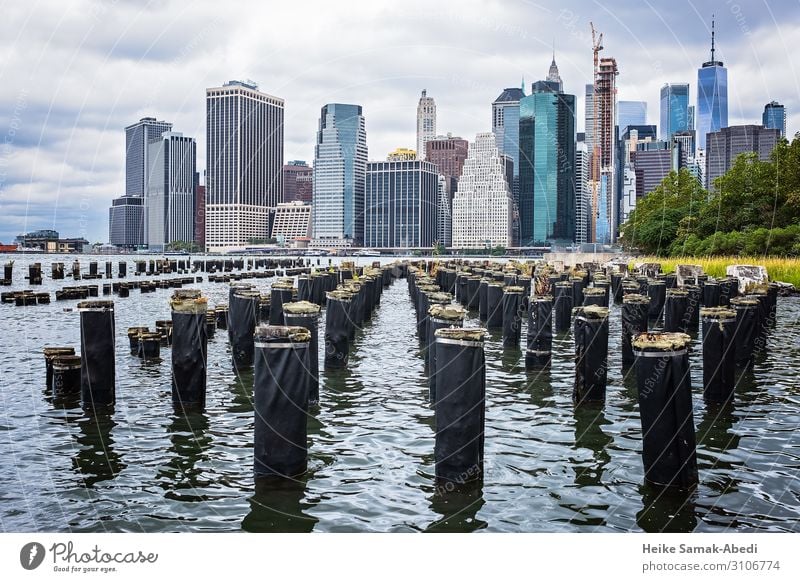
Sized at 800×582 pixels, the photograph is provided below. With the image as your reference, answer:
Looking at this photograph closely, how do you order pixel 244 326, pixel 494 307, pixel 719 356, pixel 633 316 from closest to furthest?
pixel 719 356 → pixel 244 326 → pixel 633 316 → pixel 494 307

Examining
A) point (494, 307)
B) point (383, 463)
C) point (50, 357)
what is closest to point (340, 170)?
point (494, 307)

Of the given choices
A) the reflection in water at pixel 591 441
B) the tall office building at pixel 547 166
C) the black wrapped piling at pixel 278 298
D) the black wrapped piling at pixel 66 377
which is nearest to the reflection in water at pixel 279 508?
the reflection in water at pixel 591 441

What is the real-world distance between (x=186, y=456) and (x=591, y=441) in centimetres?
585

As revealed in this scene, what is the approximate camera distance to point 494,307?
25500 mm

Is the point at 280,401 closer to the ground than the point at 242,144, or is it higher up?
closer to the ground

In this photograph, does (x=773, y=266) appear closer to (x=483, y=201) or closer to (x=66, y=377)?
(x=66, y=377)

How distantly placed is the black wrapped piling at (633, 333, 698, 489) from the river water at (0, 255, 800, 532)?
29cm

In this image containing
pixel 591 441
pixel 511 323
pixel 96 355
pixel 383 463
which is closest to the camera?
pixel 383 463

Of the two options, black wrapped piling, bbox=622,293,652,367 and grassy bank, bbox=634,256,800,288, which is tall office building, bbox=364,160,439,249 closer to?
grassy bank, bbox=634,256,800,288

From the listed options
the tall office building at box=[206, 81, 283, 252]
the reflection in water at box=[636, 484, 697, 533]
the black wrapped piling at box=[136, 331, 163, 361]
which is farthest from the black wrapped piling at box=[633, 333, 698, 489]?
the tall office building at box=[206, 81, 283, 252]

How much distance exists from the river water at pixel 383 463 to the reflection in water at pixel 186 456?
0.12 ft

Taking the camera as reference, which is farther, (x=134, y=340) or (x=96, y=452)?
(x=134, y=340)

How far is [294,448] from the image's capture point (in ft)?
27.8
